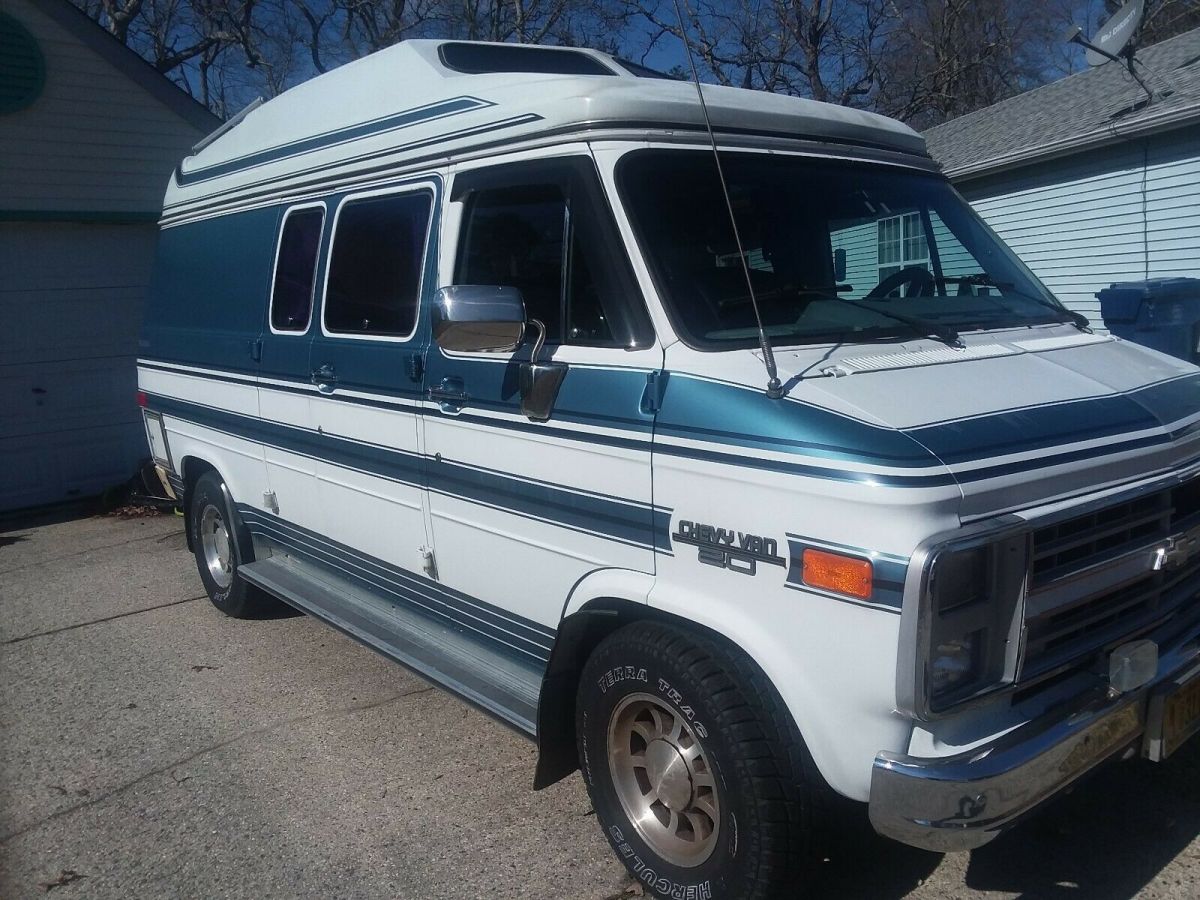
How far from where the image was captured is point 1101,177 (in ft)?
42.8

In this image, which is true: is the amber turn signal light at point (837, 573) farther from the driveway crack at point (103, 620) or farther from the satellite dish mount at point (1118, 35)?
the satellite dish mount at point (1118, 35)

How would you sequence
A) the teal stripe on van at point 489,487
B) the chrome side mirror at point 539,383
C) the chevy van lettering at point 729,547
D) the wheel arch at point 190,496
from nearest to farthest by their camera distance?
the chevy van lettering at point 729,547 → the teal stripe on van at point 489,487 → the chrome side mirror at point 539,383 → the wheel arch at point 190,496

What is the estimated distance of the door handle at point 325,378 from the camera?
4.73m

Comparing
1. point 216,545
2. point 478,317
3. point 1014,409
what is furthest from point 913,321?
point 216,545

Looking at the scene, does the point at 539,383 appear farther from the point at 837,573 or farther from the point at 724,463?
the point at 837,573

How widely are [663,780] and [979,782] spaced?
3.24 ft

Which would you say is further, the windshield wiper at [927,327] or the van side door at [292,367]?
the van side door at [292,367]

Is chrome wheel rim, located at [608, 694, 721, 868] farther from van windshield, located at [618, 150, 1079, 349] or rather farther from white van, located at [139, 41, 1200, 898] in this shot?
van windshield, located at [618, 150, 1079, 349]

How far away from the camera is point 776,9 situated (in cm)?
2591

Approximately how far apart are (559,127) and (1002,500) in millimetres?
1881

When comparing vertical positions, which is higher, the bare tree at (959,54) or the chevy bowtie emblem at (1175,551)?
the bare tree at (959,54)

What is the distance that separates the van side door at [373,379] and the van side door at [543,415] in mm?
185

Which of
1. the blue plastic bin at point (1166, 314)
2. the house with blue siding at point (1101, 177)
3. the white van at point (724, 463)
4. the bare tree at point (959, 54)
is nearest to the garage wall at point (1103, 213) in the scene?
the house with blue siding at point (1101, 177)

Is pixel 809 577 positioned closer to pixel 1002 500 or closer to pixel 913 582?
pixel 913 582
